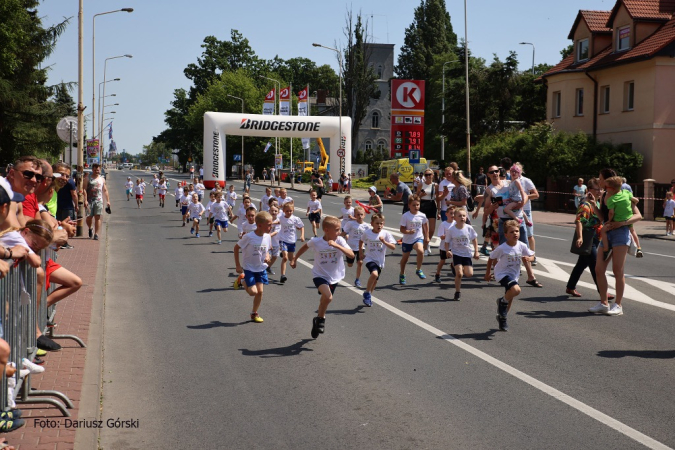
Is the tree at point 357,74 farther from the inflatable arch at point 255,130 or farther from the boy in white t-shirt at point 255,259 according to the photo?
the boy in white t-shirt at point 255,259

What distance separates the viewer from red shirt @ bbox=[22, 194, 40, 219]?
866 centimetres

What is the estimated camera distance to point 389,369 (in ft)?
25.4

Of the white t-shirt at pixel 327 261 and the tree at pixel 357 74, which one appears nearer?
the white t-shirt at pixel 327 261

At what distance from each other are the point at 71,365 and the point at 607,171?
709cm

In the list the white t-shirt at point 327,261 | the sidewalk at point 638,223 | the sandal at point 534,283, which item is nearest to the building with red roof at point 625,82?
the sidewalk at point 638,223

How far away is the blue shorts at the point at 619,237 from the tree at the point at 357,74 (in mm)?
70560

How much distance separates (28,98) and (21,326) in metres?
39.1

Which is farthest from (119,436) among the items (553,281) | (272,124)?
(272,124)

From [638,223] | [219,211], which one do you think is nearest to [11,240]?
[219,211]

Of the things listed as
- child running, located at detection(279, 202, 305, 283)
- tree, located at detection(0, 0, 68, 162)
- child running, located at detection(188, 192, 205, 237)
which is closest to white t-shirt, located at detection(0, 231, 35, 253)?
child running, located at detection(279, 202, 305, 283)

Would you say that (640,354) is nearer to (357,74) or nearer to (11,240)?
(11,240)

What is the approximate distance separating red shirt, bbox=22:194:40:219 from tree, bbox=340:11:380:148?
7213cm

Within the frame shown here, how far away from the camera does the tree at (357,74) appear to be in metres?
79.4

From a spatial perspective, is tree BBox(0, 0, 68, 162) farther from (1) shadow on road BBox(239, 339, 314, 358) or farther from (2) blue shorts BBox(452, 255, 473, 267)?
(1) shadow on road BBox(239, 339, 314, 358)
